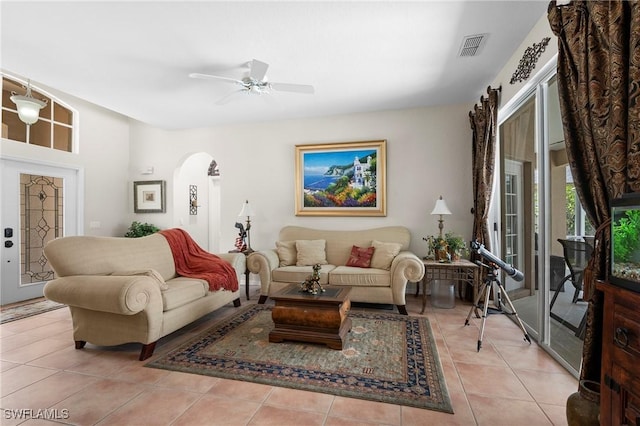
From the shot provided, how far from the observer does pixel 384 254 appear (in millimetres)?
3980

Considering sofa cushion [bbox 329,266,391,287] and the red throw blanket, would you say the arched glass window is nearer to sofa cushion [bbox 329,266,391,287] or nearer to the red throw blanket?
the red throw blanket

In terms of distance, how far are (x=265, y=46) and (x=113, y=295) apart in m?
2.54

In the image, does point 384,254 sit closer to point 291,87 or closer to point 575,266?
point 575,266

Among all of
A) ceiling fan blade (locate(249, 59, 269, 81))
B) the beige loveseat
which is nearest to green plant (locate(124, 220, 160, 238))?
the beige loveseat

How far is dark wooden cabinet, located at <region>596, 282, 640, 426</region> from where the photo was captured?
3.51ft

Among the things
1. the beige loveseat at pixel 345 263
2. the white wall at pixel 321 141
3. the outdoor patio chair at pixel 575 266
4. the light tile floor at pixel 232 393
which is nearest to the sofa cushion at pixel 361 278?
the beige loveseat at pixel 345 263

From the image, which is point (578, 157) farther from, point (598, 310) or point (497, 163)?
point (497, 163)

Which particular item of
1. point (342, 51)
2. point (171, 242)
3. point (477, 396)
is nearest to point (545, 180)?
point (477, 396)

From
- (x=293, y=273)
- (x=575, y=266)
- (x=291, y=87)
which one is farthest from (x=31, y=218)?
(x=575, y=266)

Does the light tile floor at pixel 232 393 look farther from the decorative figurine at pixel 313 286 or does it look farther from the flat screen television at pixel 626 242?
the flat screen television at pixel 626 242

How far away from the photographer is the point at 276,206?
16.8ft

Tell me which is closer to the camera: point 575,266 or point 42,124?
point 575,266

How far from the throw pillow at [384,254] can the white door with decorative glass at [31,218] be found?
492cm

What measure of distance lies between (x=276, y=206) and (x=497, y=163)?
3.34 meters
